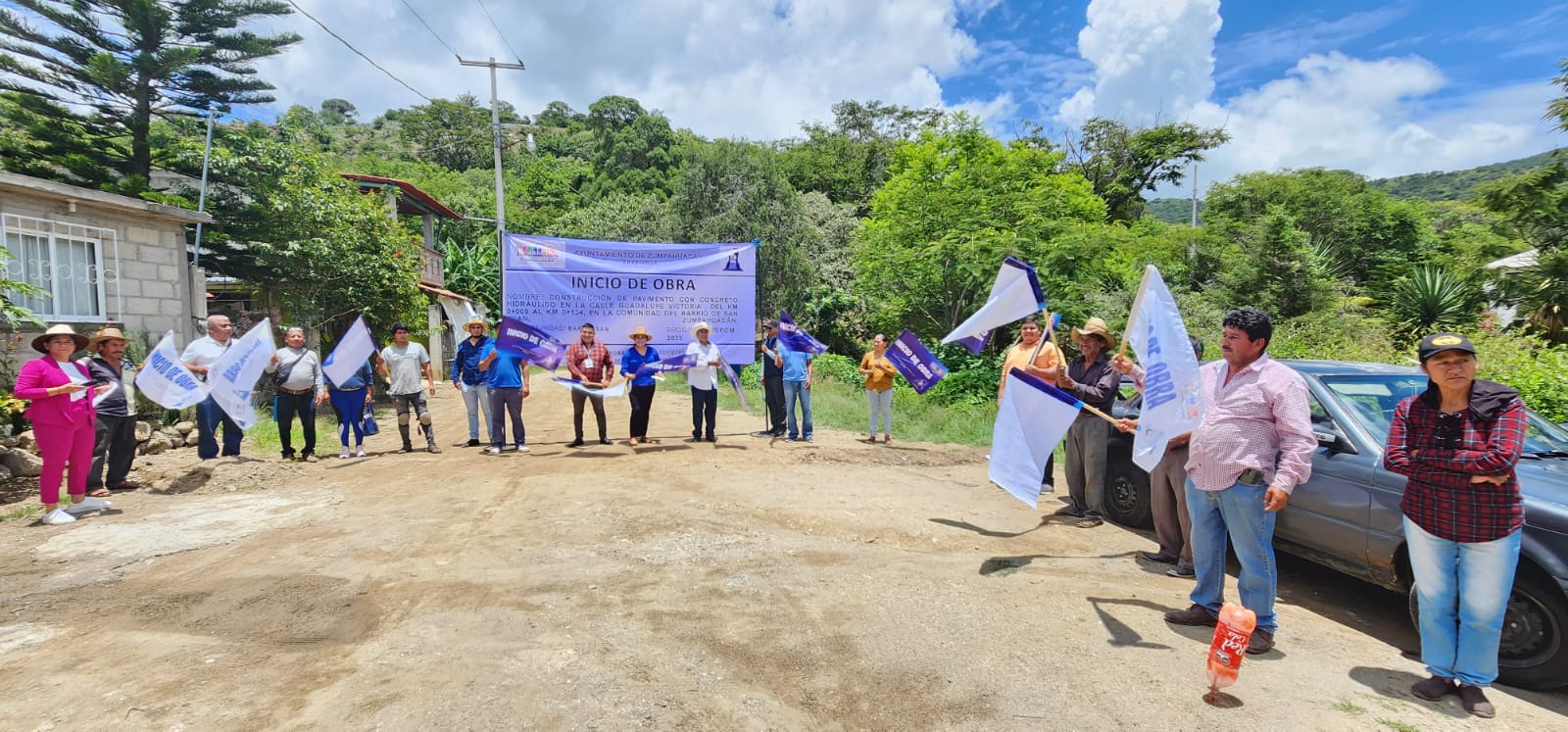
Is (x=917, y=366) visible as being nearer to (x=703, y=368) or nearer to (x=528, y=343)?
(x=703, y=368)

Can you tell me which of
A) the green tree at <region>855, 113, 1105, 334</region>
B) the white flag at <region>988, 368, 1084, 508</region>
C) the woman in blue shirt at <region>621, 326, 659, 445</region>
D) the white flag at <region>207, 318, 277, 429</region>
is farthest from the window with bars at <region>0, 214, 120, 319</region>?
the green tree at <region>855, 113, 1105, 334</region>

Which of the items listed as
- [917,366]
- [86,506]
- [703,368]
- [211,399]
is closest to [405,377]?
[211,399]

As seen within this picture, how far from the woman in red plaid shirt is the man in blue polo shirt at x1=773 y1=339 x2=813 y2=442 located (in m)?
7.12

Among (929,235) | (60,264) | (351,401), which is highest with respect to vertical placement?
(929,235)

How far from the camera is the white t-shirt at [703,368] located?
938 centimetres

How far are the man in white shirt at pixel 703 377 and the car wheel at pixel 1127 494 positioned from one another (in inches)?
198

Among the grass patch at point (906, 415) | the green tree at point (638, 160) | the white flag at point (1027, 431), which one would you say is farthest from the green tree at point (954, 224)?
the green tree at point (638, 160)

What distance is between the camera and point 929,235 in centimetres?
1938

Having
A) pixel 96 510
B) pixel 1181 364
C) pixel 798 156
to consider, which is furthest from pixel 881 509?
pixel 798 156

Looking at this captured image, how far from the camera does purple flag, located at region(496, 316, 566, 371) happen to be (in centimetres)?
875

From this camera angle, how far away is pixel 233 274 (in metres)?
17.1

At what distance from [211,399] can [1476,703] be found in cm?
1076

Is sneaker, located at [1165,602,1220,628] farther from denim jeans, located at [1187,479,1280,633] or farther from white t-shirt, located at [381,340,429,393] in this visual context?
white t-shirt, located at [381,340,429,393]

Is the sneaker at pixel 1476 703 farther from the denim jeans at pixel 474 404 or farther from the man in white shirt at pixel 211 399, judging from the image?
the man in white shirt at pixel 211 399
